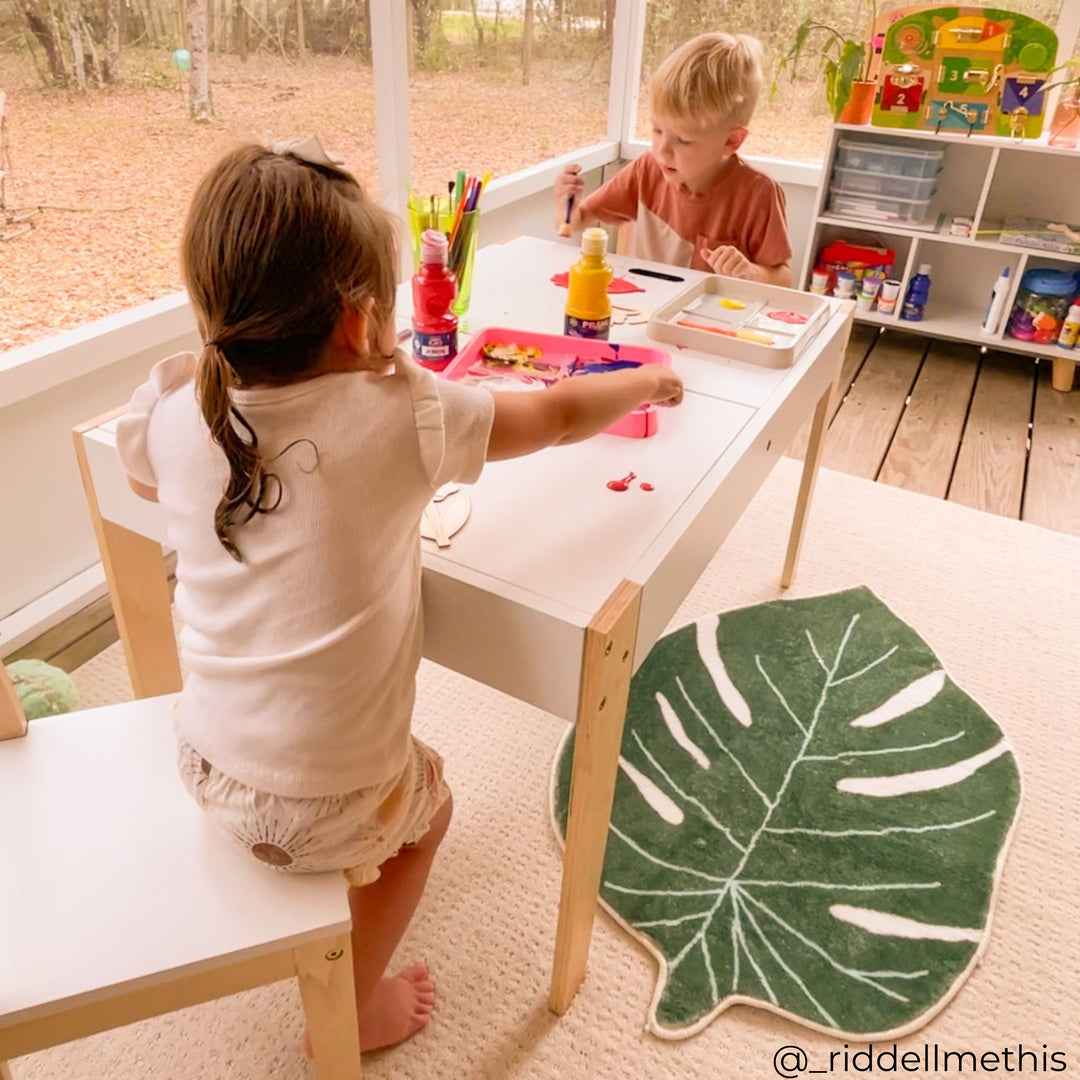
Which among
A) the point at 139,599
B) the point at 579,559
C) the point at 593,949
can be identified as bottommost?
the point at 593,949

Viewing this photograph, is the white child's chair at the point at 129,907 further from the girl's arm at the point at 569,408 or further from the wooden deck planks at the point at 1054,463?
the wooden deck planks at the point at 1054,463

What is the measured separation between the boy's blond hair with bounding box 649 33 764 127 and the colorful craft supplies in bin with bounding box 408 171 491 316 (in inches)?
19.4

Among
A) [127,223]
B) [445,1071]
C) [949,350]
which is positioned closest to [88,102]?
[127,223]

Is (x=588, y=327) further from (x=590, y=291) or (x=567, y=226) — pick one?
(x=567, y=226)

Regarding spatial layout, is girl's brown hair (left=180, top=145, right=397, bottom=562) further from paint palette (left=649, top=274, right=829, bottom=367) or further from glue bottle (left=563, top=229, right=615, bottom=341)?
paint palette (left=649, top=274, right=829, bottom=367)

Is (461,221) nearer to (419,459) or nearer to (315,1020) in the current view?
(419,459)

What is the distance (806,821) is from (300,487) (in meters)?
1.01

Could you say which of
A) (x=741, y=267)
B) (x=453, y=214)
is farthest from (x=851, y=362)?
(x=453, y=214)

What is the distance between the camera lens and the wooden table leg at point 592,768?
2.59 feet

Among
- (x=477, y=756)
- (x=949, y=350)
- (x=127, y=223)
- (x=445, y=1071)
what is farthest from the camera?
(x=949, y=350)

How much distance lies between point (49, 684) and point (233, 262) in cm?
89

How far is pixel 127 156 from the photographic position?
182cm

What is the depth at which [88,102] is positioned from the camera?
1.69m

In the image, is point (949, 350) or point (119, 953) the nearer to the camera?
point (119, 953)
